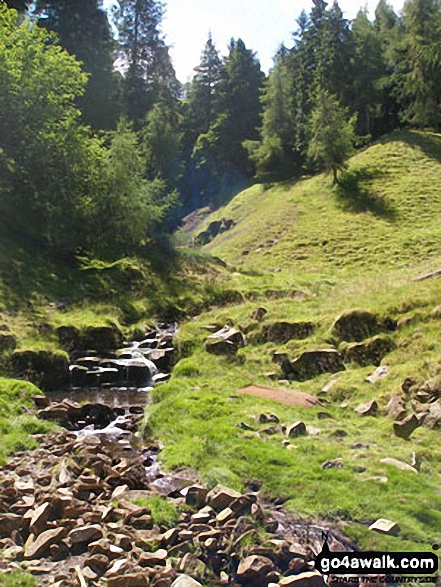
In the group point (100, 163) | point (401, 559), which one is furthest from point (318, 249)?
point (401, 559)

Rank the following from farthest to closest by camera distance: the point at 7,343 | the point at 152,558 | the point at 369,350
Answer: the point at 7,343 → the point at 369,350 → the point at 152,558

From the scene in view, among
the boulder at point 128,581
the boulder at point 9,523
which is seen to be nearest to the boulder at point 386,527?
the boulder at point 128,581

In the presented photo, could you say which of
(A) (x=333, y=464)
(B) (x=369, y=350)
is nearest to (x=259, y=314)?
(B) (x=369, y=350)

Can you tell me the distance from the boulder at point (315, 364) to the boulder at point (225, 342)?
2.61m

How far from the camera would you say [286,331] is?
18016 millimetres

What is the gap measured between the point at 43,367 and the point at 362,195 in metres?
36.2

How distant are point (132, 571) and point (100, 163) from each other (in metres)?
27.5

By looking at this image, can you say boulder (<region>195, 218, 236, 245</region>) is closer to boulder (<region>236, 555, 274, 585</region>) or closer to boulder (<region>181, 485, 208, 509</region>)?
boulder (<region>181, 485, 208, 509</region>)

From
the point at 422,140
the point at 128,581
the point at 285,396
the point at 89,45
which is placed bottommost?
the point at 285,396

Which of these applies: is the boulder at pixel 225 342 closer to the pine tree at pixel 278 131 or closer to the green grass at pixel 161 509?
the green grass at pixel 161 509

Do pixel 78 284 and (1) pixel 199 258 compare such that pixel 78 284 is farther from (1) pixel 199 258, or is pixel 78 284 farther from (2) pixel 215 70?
(2) pixel 215 70

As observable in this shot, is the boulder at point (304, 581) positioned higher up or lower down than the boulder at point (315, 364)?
higher up

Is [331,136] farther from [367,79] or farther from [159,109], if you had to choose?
[159,109]

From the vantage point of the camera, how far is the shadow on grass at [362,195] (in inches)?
1736
